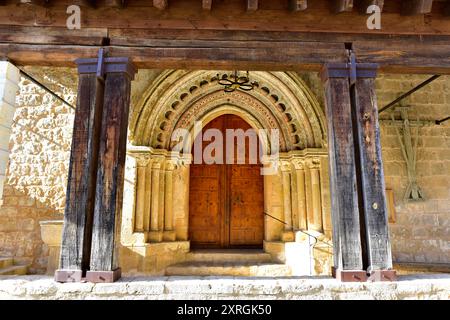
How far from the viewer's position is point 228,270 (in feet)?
15.6

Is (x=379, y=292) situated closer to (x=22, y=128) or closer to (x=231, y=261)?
(x=231, y=261)

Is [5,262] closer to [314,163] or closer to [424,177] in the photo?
[314,163]

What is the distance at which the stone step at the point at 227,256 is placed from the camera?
506 centimetres

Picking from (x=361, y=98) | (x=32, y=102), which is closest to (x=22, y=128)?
(x=32, y=102)

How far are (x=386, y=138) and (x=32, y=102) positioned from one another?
20.1 ft

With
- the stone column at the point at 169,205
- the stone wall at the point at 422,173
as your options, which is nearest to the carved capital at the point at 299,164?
the stone wall at the point at 422,173

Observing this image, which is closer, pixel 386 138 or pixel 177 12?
pixel 177 12

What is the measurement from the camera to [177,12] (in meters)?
3.05

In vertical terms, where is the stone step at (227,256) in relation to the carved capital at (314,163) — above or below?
below

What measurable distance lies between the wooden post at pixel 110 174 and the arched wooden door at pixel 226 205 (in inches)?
119

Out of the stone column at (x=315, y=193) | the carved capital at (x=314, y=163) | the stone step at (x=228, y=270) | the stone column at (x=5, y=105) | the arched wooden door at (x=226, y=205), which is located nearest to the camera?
the stone column at (x=5, y=105)

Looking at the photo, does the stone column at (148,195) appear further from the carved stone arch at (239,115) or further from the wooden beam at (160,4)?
the wooden beam at (160,4)

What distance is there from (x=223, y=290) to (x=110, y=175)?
56.1 inches
